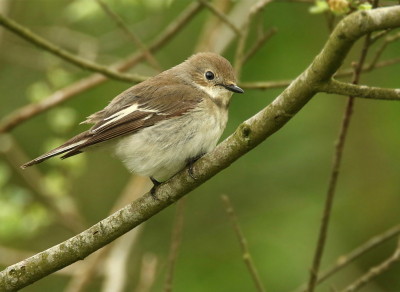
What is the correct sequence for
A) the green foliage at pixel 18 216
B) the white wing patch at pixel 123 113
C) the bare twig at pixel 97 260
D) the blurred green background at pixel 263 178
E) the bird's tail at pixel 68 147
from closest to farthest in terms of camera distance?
the bird's tail at pixel 68 147, the white wing patch at pixel 123 113, the green foliage at pixel 18 216, the bare twig at pixel 97 260, the blurred green background at pixel 263 178

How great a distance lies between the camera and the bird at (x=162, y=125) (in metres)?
3.81

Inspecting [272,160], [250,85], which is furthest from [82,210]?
[250,85]

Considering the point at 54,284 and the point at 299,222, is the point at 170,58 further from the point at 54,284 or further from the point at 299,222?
the point at 54,284

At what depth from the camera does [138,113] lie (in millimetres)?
4133

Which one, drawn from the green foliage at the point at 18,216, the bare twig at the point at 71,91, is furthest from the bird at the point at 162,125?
the green foliage at the point at 18,216

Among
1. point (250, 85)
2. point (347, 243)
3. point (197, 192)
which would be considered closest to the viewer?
point (250, 85)

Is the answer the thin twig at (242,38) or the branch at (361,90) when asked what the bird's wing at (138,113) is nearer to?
the thin twig at (242,38)

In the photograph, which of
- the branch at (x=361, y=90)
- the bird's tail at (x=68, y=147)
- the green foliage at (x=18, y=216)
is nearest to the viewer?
the branch at (x=361, y=90)

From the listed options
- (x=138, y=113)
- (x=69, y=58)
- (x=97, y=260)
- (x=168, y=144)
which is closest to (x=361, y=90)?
(x=168, y=144)

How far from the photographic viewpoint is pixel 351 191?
6.77m

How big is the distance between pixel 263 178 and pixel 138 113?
3.51 meters

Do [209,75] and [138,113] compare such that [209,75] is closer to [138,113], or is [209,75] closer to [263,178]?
[138,113]

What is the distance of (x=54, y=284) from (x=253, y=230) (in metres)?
3.96

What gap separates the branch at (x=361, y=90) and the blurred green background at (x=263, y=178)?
3.23 metres
